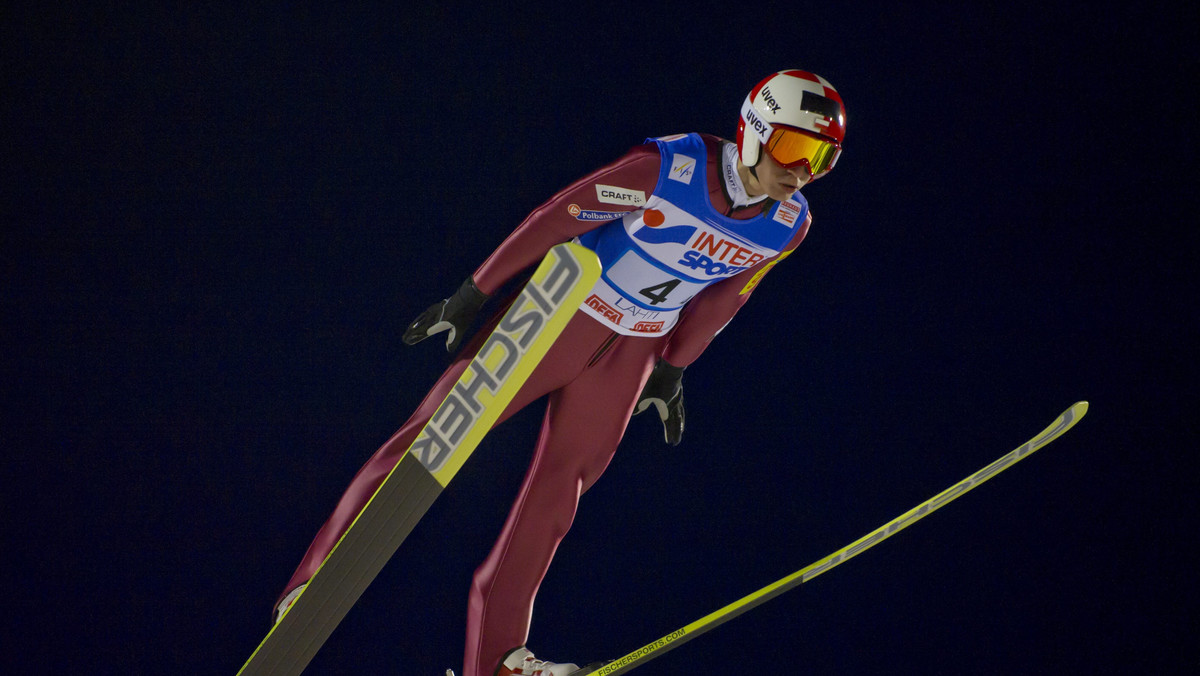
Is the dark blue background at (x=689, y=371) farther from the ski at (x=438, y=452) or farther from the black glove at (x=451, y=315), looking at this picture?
the ski at (x=438, y=452)

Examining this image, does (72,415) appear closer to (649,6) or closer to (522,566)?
(522,566)

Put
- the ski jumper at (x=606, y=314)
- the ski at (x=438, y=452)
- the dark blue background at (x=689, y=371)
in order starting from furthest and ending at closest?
1. the dark blue background at (x=689, y=371)
2. the ski jumper at (x=606, y=314)
3. the ski at (x=438, y=452)

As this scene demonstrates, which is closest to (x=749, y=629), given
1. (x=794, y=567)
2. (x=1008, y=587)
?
(x=794, y=567)

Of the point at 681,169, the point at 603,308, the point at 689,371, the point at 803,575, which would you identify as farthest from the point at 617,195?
the point at 803,575

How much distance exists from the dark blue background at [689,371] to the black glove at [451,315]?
→ 0.30 metres

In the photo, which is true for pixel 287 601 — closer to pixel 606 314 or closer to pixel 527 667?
pixel 527 667

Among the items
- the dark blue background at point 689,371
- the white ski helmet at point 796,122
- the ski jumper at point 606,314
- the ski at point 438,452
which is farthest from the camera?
the dark blue background at point 689,371

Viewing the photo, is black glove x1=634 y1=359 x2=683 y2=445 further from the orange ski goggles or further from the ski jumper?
the orange ski goggles

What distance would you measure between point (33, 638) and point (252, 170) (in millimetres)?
985

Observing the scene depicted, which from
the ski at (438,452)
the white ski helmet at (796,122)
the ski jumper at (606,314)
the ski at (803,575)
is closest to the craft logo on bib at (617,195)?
the ski jumper at (606,314)

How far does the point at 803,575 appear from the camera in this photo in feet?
6.16

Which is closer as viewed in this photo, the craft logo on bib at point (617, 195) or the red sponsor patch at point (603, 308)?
the craft logo on bib at point (617, 195)

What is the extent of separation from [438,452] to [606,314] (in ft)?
1.48

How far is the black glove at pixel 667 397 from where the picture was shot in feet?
6.18
